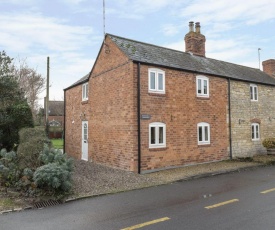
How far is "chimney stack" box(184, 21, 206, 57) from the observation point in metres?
17.2

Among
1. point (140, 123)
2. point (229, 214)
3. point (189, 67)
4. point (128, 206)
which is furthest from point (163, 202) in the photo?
point (189, 67)

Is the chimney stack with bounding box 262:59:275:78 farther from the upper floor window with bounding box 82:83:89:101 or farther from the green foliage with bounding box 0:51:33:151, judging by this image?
the green foliage with bounding box 0:51:33:151

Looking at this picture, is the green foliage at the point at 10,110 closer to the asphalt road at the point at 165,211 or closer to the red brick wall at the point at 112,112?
the red brick wall at the point at 112,112

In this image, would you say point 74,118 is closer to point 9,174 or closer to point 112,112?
point 112,112

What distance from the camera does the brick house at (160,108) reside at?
11633 mm

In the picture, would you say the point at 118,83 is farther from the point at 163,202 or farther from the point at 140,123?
the point at 163,202

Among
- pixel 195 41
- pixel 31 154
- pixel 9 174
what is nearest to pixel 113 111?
pixel 31 154

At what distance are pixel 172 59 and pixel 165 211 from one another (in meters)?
9.51

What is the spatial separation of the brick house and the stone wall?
0.21ft

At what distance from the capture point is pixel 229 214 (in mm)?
5824

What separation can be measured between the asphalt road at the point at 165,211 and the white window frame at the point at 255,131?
8773 mm

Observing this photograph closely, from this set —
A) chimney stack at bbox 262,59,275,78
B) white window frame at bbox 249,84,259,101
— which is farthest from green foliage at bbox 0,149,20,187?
chimney stack at bbox 262,59,275,78

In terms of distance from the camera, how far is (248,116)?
1634 cm

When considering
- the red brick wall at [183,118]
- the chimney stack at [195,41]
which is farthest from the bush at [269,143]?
the chimney stack at [195,41]
